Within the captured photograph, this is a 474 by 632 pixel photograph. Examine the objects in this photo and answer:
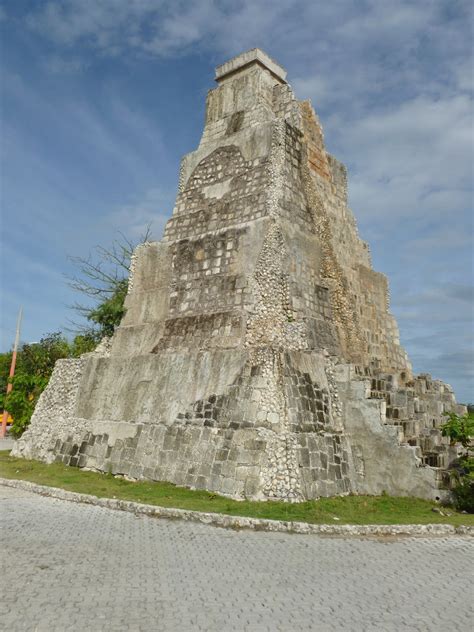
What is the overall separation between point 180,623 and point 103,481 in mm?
7869

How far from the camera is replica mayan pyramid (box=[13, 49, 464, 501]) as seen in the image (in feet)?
35.3

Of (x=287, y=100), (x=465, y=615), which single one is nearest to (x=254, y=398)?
(x=465, y=615)

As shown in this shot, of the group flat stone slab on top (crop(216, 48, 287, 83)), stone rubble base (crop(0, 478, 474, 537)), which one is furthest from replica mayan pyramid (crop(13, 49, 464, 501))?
stone rubble base (crop(0, 478, 474, 537))

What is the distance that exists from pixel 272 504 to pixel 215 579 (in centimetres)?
379

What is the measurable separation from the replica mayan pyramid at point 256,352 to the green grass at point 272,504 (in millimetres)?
351

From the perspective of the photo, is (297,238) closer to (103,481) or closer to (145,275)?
(145,275)

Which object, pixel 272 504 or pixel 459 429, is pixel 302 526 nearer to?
pixel 272 504

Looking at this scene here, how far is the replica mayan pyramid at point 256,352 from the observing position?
1077cm

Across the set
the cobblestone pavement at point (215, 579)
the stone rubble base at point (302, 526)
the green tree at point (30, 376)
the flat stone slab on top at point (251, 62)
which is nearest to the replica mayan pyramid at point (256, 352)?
the flat stone slab on top at point (251, 62)

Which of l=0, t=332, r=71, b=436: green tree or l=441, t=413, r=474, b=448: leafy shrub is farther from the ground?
l=0, t=332, r=71, b=436: green tree

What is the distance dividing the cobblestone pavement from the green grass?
0.85m

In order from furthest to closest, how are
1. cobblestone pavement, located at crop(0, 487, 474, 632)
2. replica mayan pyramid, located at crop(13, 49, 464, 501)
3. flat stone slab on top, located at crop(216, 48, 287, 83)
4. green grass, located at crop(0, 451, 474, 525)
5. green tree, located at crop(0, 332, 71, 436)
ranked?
green tree, located at crop(0, 332, 71, 436), flat stone slab on top, located at crop(216, 48, 287, 83), replica mayan pyramid, located at crop(13, 49, 464, 501), green grass, located at crop(0, 451, 474, 525), cobblestone pavement, located at crop(0, 487, 474, 632)

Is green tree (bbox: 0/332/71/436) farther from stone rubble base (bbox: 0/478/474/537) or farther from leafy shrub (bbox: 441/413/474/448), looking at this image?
leafy shrub (bbox: 441/413/474/448)

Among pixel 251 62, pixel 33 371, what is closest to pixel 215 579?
pixel 251 62
